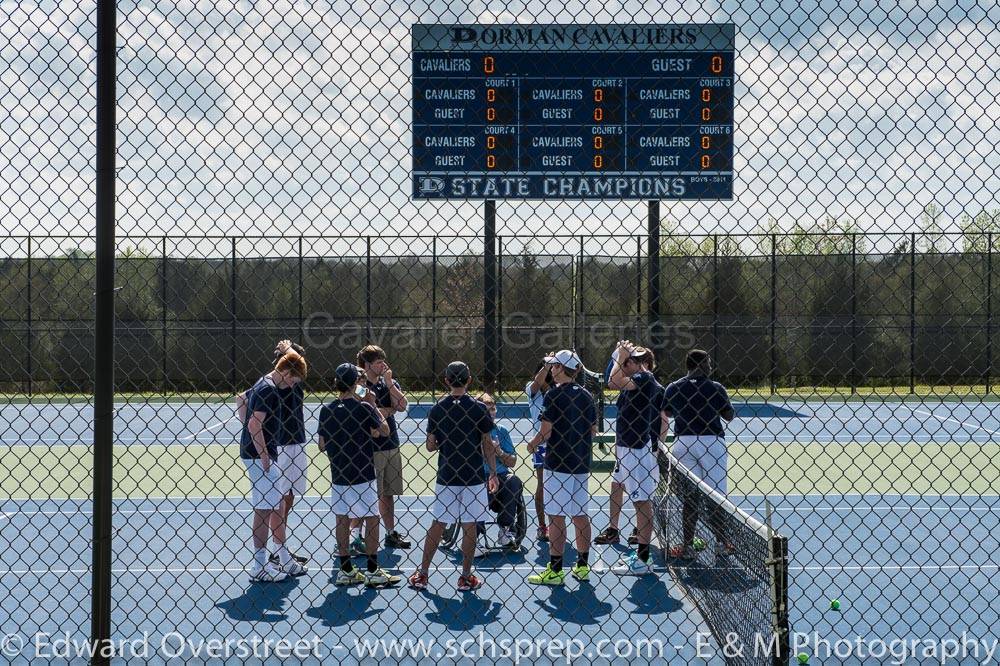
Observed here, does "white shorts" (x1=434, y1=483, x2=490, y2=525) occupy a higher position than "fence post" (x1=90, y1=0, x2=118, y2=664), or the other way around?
"fence post" (x1=90, y1=0, x2=118, y2=664)

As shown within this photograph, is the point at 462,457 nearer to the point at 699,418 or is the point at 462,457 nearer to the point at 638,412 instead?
the point at 638,412

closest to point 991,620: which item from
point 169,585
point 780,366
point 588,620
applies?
point 588,620

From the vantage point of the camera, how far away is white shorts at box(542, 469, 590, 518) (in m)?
7.27

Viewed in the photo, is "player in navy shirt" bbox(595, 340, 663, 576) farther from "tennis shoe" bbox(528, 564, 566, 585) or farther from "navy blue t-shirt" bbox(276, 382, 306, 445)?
"navy blue t-shirt" bbox(276, 382, 306, 445)

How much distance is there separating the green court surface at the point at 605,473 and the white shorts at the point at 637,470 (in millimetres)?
2182

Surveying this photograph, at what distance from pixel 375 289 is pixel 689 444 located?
16073 millimetres

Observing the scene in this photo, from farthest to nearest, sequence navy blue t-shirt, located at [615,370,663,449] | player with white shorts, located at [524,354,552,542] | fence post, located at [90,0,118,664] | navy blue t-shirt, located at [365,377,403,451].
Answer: player with white shorts, located at [524,354,552,542], navy blue t-shirt, located at [365,377,403,451], navy blue t-shirt, located at [615,370,663,449], fence post, located at [90,0,118,664]

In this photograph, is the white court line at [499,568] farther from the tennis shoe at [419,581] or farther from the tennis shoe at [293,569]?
the tennis shoe at [419,581]

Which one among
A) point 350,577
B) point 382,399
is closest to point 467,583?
point 350,577

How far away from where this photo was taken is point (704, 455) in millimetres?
8070

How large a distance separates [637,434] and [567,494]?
97 cm

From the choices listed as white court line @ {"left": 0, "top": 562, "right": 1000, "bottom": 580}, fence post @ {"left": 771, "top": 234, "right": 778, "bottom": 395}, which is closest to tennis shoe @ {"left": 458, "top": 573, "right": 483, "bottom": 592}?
white court line @ {"left": 0, "top": 562, "right": 1000, "bottom": 580}

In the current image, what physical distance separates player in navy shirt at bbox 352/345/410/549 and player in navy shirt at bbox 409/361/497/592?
1.01m

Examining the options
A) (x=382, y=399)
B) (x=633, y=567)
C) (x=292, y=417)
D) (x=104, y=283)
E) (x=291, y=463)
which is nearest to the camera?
(x=104, y=283)
